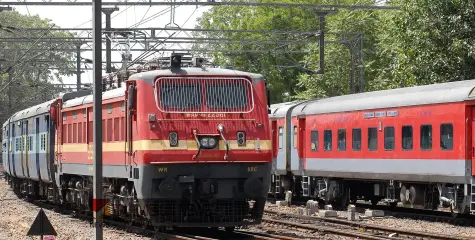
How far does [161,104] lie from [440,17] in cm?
1690

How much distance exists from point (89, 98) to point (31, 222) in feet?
12.2

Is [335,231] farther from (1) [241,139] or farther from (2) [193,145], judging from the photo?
(2) [193,145]

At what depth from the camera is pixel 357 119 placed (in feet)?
93.6

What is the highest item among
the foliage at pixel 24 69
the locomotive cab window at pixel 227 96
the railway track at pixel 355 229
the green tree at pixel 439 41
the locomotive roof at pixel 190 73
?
the foliage at pixel 24 69

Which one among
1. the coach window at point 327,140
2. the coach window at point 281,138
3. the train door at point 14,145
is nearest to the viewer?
the coach window at point 327,140

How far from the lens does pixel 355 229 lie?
22891 millimetres

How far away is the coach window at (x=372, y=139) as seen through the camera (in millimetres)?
27391

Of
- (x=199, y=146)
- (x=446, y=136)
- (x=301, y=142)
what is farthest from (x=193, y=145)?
(x=301, y=142)

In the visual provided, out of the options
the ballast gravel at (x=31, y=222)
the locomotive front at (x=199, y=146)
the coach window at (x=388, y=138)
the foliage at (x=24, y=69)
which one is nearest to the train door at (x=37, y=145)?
the ballast gravel at (x=31, y=222)

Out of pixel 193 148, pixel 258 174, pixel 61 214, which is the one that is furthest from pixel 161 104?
pixel 61 214

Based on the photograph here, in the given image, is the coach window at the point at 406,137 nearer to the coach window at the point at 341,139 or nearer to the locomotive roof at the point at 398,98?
the locomotive roof at the point at 398,98

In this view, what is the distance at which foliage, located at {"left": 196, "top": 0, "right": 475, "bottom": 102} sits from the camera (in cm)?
3381

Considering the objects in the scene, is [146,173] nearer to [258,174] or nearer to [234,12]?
[258,174]

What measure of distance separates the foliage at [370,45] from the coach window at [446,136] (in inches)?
381
